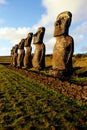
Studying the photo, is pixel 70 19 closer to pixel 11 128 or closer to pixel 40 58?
pixel 40 58

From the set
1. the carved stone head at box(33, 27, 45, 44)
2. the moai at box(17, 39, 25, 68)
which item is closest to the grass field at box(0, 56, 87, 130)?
the carved stone head at box(33, 27, 45, 44)

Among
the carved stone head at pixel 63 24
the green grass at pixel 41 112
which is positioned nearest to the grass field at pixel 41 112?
the green grass at pixel 41 112

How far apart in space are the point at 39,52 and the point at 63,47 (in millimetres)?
7456

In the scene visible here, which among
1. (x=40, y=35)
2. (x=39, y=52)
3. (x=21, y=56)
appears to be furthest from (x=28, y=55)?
(x=39, y=52)

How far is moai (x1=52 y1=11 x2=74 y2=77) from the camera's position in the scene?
17.8 metres

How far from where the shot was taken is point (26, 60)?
30.8m

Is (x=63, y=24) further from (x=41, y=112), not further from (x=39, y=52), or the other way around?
(x=41, y=112)

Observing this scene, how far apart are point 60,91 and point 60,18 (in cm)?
881

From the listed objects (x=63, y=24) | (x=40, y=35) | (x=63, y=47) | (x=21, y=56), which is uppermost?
(x=63, y=24)

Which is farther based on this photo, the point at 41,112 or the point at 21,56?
the point at 21,56

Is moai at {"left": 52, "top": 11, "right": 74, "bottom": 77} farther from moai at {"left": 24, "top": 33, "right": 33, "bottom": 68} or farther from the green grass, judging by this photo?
moai at {"left": 24, "top": 33, "right": 33, "bottom": 68}

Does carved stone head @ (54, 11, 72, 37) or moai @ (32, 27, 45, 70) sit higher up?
carved stone head @ (54, 11, 72, 37)

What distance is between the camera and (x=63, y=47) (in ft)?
59.5

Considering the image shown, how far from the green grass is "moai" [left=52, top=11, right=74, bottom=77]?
6462 mm
